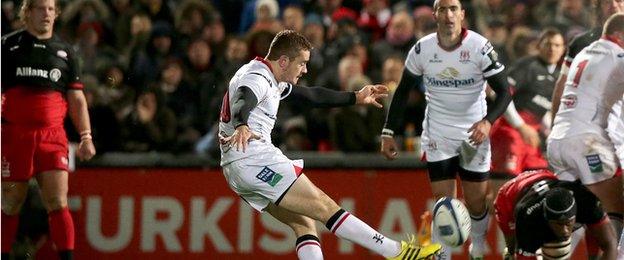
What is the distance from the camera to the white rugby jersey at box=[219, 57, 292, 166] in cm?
963

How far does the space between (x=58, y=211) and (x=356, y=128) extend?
3.59m

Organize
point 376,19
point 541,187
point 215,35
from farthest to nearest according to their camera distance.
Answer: point 376,19 < point 215,35 < point 541,187

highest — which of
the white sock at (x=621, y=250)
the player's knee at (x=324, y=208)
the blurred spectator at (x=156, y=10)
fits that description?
the player's knee at (x=324, y=208)

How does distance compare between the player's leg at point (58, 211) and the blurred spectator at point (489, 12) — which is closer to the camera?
the player's leg at point (58, 211)

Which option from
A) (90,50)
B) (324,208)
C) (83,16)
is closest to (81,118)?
(324,208)

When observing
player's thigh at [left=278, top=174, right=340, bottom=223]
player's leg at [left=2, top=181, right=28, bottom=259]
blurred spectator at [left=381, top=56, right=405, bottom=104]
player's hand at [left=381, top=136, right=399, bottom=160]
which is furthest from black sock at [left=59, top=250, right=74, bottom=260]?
blurred spectator at [left=381, top=56, right=405, bottom=104]

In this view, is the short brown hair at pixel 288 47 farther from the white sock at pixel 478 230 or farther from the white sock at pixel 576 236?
the white sock at pixel 576 236

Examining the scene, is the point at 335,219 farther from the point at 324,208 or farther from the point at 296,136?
the point at 296,136

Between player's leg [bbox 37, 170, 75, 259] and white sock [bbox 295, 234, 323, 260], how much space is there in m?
2.05

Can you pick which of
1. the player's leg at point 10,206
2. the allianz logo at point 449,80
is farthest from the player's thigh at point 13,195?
the allianz logo at point 449,80

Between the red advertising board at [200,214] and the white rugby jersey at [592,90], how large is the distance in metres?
2.57

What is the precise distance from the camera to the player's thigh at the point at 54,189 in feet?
36.0

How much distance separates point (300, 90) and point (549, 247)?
204cm

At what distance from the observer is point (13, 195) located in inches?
438
